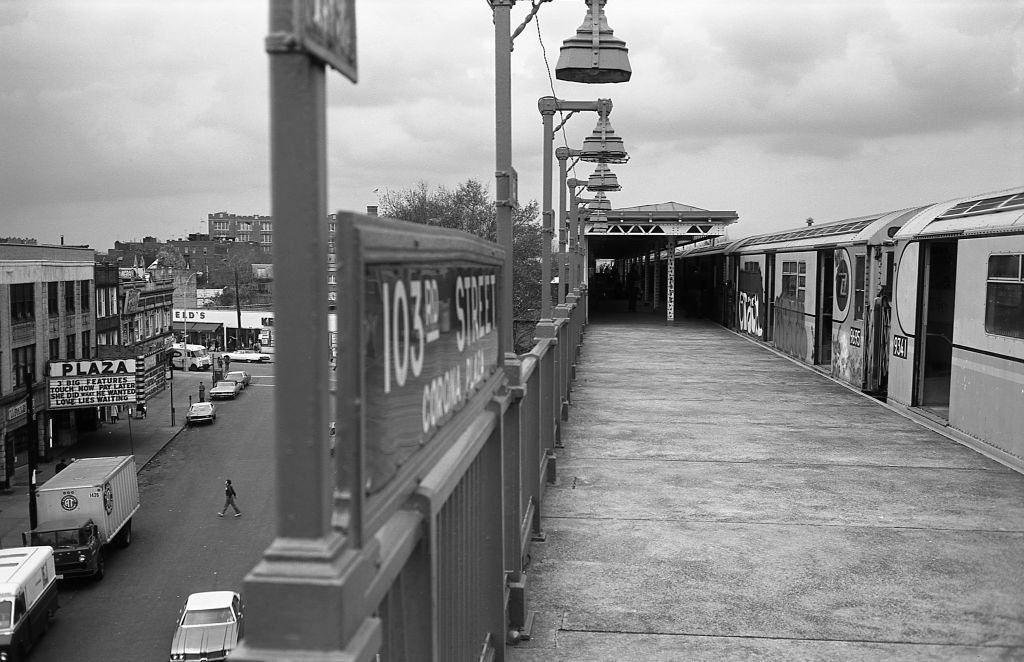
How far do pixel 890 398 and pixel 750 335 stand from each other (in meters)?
13.6

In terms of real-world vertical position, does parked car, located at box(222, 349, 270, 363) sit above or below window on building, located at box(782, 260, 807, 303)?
below

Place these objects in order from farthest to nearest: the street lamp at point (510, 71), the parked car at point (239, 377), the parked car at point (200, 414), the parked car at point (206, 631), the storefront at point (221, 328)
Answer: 1. the storefront at point (221, 328)
2. the parked car at point (239, 377)
3. the parked car at point (200, 414)
4. the parked car at point (206, 631)
5. the street lamp at point (510, 71)

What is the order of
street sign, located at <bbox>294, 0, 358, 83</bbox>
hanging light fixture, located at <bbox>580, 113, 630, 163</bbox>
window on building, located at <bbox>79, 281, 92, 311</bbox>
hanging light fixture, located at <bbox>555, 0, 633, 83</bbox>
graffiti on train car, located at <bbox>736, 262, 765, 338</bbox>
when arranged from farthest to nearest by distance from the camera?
window on building, located at <bbox>79, 281, 92, 311</bbox>, graffiti on train car, located at <bbox>736, 262, 765, 338</bbox>, hanging light fixture, located at <bbox>580, 113, 630, 163</bbox>, hanging light fixture, located at <bbox>555, 0, 633, 83</bbox>, street sign, located at <bbox>294, 0, 358, 83</bbox>

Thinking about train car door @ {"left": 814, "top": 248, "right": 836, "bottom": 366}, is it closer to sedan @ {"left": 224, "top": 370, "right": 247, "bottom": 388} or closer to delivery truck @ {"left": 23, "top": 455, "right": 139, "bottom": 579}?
delivery truck @ {"left": 23, "top": 455, "right": 139, "bottom": 579}

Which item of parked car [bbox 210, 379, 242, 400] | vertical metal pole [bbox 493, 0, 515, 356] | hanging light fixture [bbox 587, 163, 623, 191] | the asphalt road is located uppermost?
hanging light fixture [bbox 587, 163, 623, 191]

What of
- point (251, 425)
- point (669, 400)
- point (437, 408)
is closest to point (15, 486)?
point (251, 425)

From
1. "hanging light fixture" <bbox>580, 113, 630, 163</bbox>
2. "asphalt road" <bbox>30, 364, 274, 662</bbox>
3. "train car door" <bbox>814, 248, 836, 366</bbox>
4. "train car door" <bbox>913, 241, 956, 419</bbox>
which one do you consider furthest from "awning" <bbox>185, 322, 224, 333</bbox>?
"train car door" <bbox>913, 241, 956, 419</bbox>

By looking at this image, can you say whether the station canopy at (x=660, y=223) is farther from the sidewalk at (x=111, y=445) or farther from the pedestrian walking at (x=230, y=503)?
the sidewalk at (x=111, y=445)

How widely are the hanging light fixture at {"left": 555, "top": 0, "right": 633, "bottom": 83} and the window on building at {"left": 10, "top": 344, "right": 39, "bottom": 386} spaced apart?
111 feet

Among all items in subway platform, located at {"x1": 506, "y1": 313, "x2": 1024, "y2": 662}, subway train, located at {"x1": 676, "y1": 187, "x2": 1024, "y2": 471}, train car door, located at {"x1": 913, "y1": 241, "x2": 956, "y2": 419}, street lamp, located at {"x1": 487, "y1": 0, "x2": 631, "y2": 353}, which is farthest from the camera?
train car door, located at {"x1": 913, "y1": 241, "x2": 956, "y2": 419}

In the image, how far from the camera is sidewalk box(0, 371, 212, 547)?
32.9 meters

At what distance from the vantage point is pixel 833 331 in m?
18.4

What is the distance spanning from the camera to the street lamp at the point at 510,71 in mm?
7206

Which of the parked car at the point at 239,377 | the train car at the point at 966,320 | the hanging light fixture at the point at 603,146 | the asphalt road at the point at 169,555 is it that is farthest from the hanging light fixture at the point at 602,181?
the parked car at the point at 239,377
